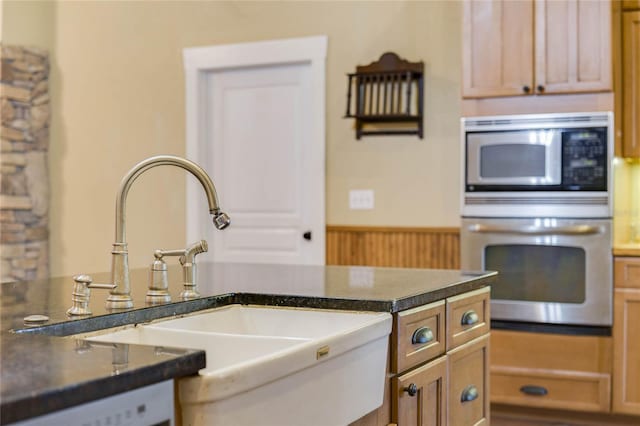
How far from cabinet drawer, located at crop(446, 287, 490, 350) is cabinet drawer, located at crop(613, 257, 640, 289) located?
1.47 meters

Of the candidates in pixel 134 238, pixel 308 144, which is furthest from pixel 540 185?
pixel 134 238

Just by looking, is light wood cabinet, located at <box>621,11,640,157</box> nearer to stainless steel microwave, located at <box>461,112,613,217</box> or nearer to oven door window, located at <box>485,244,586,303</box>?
stainless steel microwave, located at <box>461,112,613,217</box>

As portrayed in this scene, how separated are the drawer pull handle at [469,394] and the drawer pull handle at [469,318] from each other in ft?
0.67

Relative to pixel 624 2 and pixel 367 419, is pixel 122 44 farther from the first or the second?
pixel 367 419

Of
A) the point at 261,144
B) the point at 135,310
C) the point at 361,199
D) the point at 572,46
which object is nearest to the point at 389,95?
the point at 361,199

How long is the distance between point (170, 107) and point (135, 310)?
147 inches

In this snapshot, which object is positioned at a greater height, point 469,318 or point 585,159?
point 585,159

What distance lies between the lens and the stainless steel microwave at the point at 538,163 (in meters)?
3.95

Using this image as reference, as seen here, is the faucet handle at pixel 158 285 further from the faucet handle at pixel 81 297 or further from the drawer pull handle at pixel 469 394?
the drawer pull handle at pixel 469 394

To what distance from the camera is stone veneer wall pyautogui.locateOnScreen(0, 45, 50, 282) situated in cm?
546

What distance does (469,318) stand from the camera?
254 centimetres

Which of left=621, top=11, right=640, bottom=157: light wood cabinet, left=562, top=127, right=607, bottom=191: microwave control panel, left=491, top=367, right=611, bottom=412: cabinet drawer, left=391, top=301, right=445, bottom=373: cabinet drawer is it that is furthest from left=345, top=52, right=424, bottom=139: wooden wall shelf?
left=391, top=301, right=445, bottom=373: cabinet drawer

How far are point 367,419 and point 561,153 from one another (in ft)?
8.04

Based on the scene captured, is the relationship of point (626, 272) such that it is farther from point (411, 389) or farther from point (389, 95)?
point (411, 389)
